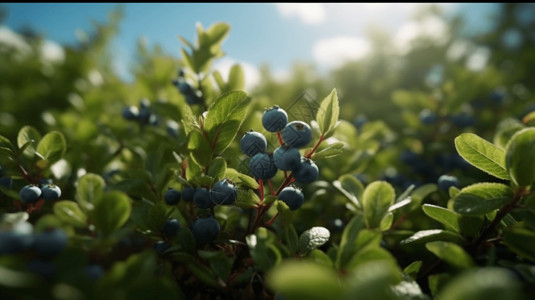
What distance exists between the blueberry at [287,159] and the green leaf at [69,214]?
0.49 m

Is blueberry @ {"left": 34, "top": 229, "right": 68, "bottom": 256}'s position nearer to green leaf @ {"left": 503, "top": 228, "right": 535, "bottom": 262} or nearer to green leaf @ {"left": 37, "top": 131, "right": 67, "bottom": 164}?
green leaf @ {"left": 37, "top": 131, "right": 67, "bottom": 164}

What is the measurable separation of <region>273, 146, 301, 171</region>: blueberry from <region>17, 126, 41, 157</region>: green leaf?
805 millimetres

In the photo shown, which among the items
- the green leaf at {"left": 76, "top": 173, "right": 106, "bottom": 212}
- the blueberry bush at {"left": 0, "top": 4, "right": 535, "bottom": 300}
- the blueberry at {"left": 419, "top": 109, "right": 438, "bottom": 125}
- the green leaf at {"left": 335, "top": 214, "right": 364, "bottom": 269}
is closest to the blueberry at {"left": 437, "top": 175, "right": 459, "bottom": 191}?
the blueberry bush at {"left": 0, "top": 4, "right": 535, "bottom": 300}

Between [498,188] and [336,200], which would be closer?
[498,188]

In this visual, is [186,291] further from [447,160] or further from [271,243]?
[447,160]

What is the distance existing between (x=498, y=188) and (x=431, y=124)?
5.39ft

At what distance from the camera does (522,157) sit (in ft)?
2.61

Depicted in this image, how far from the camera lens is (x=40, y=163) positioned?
1091 mm

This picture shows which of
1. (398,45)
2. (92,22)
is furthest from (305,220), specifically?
(92,22)

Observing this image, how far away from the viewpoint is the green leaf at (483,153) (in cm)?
91

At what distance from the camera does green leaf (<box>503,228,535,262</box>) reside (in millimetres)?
754

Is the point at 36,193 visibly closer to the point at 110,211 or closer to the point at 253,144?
the point at 110,211

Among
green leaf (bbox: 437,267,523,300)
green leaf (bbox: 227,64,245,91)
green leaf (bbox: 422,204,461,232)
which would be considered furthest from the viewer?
green leaf (bbox: 227,64,245,91)

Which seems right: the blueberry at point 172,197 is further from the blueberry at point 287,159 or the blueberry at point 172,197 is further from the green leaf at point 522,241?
the green leaf at point 522,241
